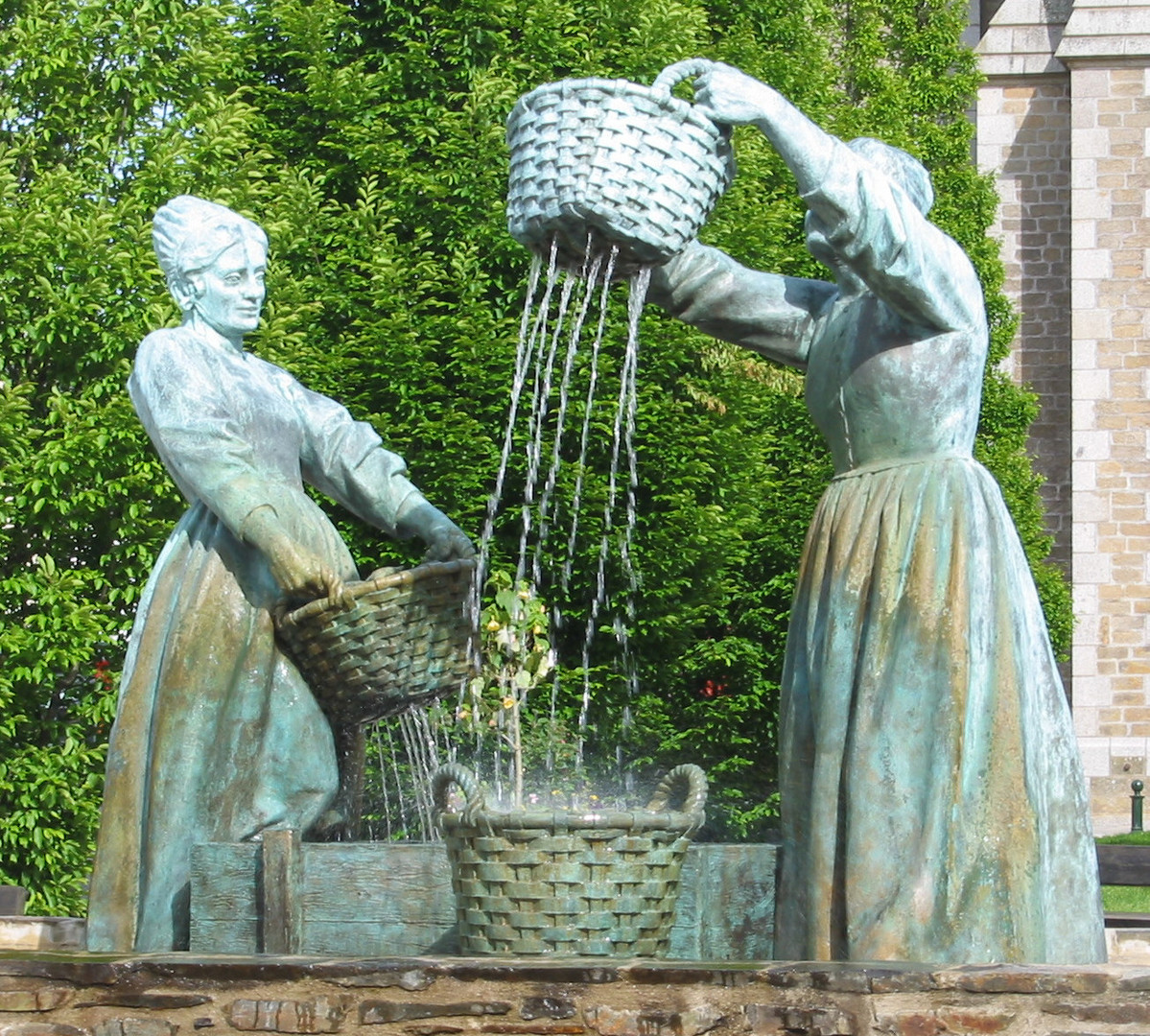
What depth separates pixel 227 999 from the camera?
161 inches

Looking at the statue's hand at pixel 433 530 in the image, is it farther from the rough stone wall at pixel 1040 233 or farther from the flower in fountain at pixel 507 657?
the rough stone wall at pixel 1040 233

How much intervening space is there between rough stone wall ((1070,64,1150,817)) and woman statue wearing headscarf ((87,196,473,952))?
684 inches

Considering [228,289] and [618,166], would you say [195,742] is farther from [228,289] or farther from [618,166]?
[618,166]

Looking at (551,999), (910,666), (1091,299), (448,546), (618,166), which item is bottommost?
(551,999)

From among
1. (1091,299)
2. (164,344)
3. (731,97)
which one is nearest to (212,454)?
(164,344)

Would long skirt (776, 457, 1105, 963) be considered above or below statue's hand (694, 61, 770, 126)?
below

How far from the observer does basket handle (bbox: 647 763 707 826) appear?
15.3 feet

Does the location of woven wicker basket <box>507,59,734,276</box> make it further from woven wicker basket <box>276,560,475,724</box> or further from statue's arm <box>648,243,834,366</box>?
woven wicker basket <box>276,560,475,724</box>

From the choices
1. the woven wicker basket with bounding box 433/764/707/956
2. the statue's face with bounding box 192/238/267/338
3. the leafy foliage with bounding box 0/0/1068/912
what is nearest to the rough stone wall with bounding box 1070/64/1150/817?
the leafy foliage with bounding box 0/0/1068/912

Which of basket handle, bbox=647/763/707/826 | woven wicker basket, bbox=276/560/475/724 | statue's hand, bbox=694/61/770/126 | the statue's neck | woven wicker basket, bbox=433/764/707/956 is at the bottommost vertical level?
woven wicker basket, bbox=433/764/707/956

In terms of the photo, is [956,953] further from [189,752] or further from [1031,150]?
[1031,150]

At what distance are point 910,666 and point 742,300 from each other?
109 centimetres

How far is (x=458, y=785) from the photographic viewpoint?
4.80 metres

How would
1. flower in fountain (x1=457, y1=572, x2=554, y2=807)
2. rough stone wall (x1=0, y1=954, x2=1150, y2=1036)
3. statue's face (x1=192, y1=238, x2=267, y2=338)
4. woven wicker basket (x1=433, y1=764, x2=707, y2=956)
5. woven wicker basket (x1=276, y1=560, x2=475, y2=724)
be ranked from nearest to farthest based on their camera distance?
rough stone wall (x1=0, y1=954, x2=1150, y2=1036)
woven wicker basket (x1=433, y1=764, x2=707, y2=956)
woven wicker basket (x1=276, y1=560, x2=475, y2=724)
statue's face (x1=192, y1=238, x2=267, y2=338)
flower in fountain (x1=457, y1=572, x2=554, y2=807)
